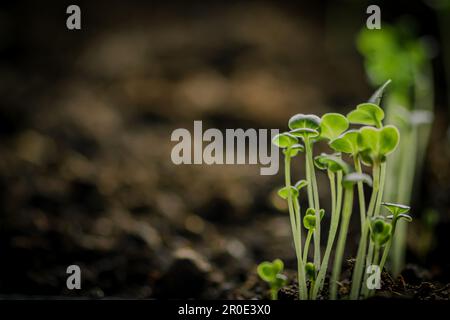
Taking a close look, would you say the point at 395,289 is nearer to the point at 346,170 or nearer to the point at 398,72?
the point at 346,170

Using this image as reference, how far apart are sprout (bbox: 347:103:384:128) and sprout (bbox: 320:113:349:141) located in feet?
0.07

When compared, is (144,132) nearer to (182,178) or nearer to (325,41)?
(182,178)

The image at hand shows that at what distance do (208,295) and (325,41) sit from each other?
243 cm

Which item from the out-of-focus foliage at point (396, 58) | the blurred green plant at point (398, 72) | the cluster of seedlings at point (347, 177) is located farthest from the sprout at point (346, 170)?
the out-of-focus foliage at point (396, 58)

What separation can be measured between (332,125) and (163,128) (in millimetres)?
1572

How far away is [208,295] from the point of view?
98 centimetres

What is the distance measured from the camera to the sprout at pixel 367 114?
699 millimetres

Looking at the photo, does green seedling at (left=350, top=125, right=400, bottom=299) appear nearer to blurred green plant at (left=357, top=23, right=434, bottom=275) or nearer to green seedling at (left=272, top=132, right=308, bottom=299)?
green seedling at (left=272, top=132, right=308, bottom=299)

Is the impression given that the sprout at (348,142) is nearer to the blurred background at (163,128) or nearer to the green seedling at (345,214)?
the green seedling at (345,214)

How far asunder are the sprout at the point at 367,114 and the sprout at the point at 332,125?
0.07ft

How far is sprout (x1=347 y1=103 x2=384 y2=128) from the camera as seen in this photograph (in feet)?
2.29

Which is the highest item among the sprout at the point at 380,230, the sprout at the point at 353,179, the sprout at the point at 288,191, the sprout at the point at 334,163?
the sprout at the point at 334,163

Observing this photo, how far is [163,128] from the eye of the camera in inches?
87.3
